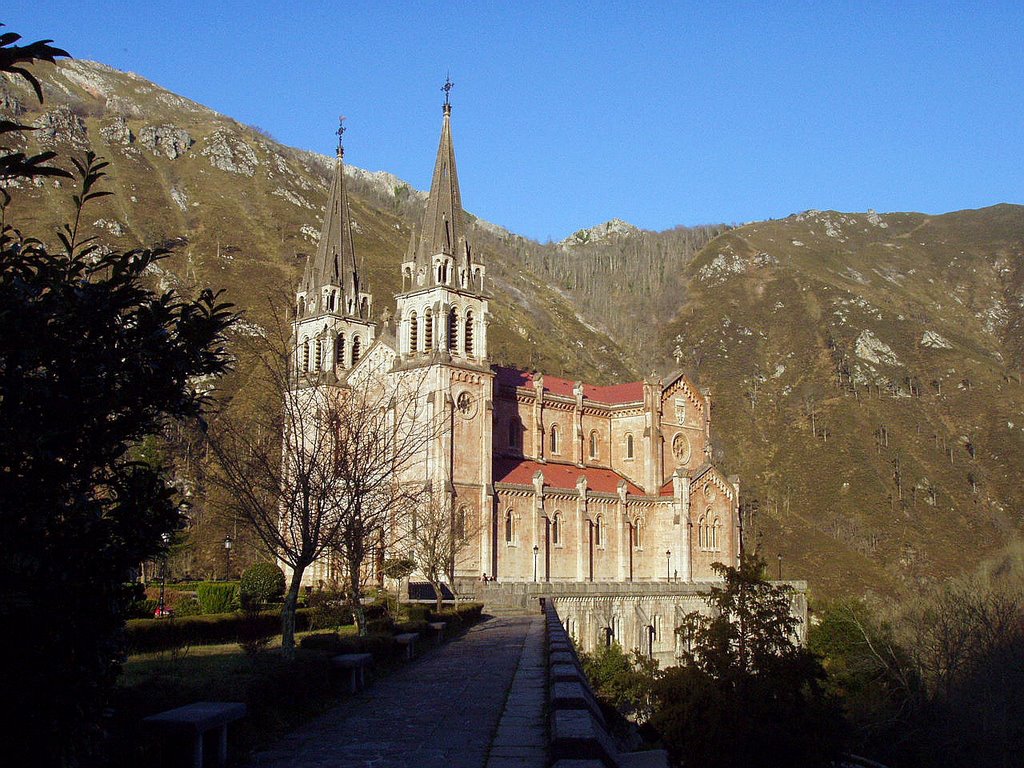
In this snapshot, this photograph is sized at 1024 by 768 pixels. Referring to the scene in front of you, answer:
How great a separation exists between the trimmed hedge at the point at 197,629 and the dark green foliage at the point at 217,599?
28.8 ft

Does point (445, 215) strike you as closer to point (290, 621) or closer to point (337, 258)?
point (337, 258)

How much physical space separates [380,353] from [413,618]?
3033cm

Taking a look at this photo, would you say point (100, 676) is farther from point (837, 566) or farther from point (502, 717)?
point (837, 566)

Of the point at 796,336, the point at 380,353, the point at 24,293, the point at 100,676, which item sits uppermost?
the point at 796,336

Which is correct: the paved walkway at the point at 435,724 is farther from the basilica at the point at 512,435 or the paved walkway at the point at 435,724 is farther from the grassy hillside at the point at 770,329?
the grassy hillside at the point at 770,329

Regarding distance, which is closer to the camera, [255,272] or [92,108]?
[255,272]

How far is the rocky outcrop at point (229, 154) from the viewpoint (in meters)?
154

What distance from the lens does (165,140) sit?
155 m

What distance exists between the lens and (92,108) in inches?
6727

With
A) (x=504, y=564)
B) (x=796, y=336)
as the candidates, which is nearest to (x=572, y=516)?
(x=504, y=564)

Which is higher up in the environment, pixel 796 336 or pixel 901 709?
pixel 796 336

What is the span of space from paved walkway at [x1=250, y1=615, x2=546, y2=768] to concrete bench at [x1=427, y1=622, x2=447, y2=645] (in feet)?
17.9

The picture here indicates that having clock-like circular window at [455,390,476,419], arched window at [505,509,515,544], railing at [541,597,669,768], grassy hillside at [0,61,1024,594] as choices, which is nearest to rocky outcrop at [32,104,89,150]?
grassy hillside at [0,61,1024,594]

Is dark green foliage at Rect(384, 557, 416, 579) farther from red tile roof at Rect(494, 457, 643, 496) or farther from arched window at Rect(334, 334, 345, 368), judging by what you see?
arched window at Rect(334, 334, 345, 368)
